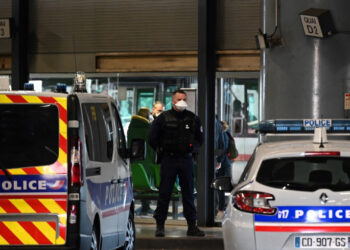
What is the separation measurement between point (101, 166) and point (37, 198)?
994mm

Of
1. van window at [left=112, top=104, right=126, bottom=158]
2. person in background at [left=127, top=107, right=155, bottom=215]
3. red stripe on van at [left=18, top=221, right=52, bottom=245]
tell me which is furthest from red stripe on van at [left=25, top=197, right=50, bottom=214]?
person in background at [left=127, top=107, right=155, bottom=215]

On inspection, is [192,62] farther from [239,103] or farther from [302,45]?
[302,45]

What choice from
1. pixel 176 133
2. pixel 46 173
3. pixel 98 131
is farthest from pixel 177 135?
pixel 46 173

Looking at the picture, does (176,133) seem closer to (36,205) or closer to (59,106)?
(59,106)

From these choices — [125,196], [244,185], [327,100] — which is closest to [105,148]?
[125,196]

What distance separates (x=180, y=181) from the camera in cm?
1370

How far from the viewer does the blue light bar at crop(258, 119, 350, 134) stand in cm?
951

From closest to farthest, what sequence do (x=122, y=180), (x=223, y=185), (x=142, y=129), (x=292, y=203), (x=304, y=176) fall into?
(x=292, y=203)
(x=304, y=176)
(x=223, y=185)
(x=122, y=180)
(x=142, y=129)

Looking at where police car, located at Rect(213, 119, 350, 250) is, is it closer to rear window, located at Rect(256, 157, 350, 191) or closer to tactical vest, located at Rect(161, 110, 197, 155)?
rear window, located at Rect(256, 157, 350, 191)

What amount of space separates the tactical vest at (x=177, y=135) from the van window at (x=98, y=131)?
9.89ft

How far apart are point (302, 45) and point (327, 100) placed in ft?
2.56

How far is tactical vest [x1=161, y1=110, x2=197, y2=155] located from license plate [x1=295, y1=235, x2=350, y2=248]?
568 cm

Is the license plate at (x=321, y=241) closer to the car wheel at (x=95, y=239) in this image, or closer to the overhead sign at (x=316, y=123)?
the overhead sign at (x=316, y=123)

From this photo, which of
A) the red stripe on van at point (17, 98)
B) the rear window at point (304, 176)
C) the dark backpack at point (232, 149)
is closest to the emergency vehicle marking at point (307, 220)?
the rear window at point (304, 176)
